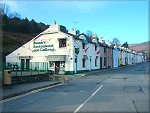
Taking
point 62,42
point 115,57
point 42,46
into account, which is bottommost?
point 115,57

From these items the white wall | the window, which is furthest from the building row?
the white wall

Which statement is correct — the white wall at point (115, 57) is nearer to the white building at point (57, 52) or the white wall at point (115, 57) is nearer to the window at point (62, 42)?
the white building at point (57, 52)

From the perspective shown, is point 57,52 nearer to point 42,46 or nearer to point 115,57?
point 42,46

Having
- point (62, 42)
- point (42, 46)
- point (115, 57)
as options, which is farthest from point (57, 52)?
point (115, 57)

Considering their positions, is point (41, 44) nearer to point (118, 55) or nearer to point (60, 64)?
point (60, 64)

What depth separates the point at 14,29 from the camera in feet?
289

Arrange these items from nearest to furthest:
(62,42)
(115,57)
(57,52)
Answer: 1. (57,52)
2. (62,42)
3. (115,57)

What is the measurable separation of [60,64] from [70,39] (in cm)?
450

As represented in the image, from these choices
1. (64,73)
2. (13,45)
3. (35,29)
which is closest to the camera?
(64,73)

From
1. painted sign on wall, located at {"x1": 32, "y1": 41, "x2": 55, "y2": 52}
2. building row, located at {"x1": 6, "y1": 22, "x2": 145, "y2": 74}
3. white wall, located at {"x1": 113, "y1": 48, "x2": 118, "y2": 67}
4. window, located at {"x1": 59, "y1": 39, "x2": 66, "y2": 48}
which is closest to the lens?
building row, located at {"x1": 6, "y1": 22, "x2": 145, "y2": 74}

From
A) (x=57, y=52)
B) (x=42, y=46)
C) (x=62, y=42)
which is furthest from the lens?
(x=42, y=46)

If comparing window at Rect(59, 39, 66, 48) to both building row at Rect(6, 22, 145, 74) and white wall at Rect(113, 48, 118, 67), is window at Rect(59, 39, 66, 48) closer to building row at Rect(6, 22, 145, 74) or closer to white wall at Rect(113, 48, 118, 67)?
building row at Rect(6, 22, 145, 74)

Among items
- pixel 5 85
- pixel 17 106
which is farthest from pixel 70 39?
pixel 17 106

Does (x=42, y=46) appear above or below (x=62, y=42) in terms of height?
below
